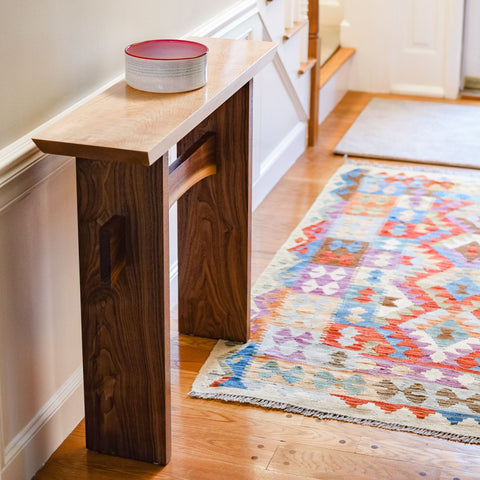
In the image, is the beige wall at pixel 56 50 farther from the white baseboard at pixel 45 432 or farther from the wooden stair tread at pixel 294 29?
the wooden stair tread at pixel 294 29

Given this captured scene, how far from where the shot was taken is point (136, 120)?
180cm

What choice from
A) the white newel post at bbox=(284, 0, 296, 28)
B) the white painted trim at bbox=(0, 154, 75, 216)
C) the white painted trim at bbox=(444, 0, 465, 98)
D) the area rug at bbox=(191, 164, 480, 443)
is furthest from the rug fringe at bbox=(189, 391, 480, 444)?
the white painted trim at bbox=(444, 0, 465, 98)

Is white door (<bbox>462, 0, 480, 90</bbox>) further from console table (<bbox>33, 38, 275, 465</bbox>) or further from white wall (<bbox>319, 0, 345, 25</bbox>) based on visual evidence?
console table (<bbox>33, 38, 275, 465</bbox>)

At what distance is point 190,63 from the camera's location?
1.97 meters

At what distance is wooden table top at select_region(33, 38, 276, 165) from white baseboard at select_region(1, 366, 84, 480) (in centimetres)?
70

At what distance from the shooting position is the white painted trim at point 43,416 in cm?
192

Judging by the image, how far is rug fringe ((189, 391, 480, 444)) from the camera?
7.08 ft

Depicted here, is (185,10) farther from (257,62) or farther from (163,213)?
(163,213)

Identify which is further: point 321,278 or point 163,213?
point 321,278

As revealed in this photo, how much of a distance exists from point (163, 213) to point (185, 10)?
1063 millimetres

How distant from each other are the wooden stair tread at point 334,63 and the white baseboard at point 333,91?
1.3 inches

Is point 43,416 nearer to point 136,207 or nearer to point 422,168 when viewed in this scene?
point 136,207

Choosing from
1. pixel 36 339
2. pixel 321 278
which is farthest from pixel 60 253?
pixel 321 278

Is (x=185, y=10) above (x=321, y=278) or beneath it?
above
